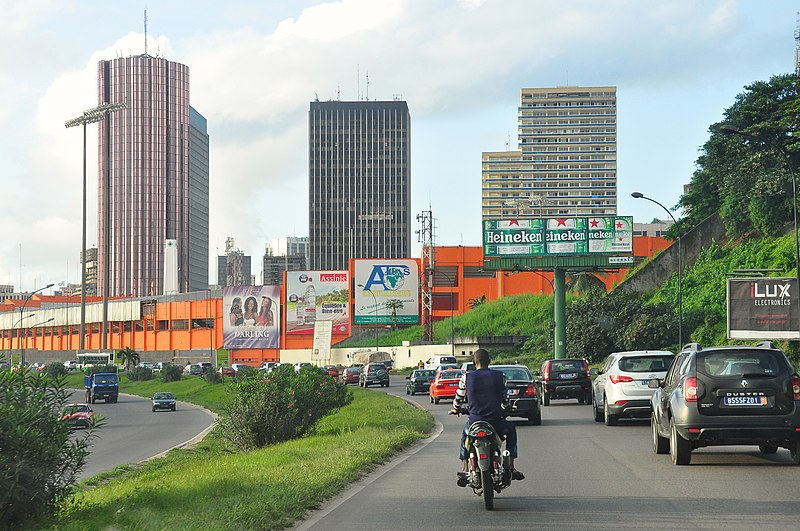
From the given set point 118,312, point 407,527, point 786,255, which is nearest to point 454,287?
point 118,312

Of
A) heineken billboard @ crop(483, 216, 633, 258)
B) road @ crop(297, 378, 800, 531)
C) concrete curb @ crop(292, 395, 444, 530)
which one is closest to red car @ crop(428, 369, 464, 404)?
concrete curb @ crop(292, 395, 444, 530)

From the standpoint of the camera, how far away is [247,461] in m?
18.6

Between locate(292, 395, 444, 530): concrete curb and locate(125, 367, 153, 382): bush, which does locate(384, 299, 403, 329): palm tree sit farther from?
locate(292, 395, 444, 530): concrete curb

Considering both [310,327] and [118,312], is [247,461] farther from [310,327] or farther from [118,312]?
[118,312]

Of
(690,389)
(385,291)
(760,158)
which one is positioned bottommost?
(690,389)

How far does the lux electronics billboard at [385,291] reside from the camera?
119 meters

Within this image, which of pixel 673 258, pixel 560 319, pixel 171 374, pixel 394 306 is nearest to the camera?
pixel 560 319

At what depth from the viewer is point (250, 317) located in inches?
4948

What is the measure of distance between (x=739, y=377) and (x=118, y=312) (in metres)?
140

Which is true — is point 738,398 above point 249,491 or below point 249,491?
above

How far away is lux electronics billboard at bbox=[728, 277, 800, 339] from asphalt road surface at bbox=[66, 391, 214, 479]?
79.4 ft

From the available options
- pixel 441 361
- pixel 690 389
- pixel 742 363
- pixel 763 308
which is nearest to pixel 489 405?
pixel 690 389

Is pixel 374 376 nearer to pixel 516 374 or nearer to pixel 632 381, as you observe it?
pixel 516 374

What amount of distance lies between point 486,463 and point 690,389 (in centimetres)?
498
